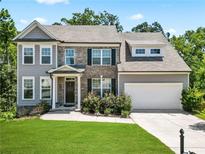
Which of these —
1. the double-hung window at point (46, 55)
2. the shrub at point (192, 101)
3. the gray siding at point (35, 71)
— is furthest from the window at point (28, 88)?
the shrub at point (192, 101)

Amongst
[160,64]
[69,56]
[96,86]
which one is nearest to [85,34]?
[69,56]

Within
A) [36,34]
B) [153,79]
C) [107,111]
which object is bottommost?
[107,111]

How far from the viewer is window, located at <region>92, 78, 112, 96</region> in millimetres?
28953

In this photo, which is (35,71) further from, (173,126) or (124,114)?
(173,126)

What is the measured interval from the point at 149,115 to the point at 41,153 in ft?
47.5

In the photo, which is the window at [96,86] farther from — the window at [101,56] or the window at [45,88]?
the window at [45,88]

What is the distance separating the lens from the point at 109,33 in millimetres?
31000

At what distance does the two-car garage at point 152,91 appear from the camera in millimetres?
28859

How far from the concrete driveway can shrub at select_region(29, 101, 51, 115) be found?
650cm

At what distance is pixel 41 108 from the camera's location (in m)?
26.0

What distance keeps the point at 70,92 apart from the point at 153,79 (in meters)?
6.89

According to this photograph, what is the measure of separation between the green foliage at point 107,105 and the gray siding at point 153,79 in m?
2.90

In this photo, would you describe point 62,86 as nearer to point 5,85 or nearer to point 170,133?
point 5,85

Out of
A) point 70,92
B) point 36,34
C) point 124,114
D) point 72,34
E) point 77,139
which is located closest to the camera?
point 77,139
